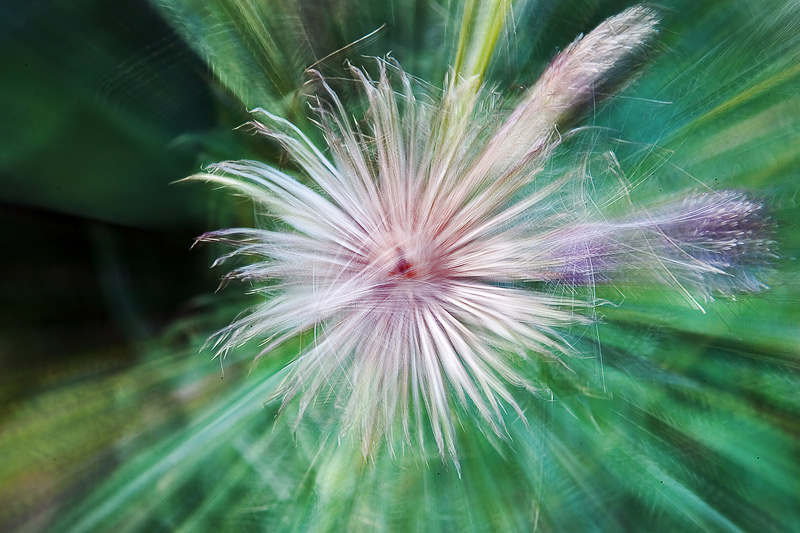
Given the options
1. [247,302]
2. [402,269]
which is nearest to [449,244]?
[402,269]

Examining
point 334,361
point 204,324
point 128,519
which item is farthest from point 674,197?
point 128,519

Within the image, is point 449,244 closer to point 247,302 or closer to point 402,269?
point 402,269

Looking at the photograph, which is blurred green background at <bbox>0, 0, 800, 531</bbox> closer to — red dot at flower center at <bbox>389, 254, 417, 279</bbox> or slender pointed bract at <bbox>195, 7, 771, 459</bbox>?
slender pointed bract at <bbox>195, 7, 771, 459</bbox>

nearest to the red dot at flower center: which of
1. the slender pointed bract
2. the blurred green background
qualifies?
the slender pointed bract

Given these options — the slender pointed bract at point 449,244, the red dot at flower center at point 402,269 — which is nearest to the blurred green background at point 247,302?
the slender pointed bract at point 449,244

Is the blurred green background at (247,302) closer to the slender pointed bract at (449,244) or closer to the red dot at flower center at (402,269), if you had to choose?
the slender pointed bract at (449,244)
